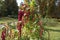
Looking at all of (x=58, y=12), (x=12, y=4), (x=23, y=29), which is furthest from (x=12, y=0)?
(x=23, y=29)

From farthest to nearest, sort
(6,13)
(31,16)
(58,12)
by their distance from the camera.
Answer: (6,13) → (58,12) → (31,16)

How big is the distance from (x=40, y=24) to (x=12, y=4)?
22039mm

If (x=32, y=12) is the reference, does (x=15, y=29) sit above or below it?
below

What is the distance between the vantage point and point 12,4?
25.9 metres

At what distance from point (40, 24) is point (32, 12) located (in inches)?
13.3

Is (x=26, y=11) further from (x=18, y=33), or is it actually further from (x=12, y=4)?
(x=12, y=4)

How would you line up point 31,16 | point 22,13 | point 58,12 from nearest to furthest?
point 22,13
point 31,16
point 58,12

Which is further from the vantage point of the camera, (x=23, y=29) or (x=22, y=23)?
(x=23, y=29)

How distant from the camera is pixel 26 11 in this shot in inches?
159

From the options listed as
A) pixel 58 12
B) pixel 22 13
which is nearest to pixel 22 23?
pixel 22 13

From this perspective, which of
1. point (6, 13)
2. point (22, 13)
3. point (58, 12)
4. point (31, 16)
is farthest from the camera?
point (6, 13)

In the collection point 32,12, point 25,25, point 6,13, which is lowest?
point 6,13

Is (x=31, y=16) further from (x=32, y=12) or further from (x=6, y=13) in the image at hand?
(x=6, y=13)

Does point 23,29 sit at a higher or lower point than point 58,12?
higher
